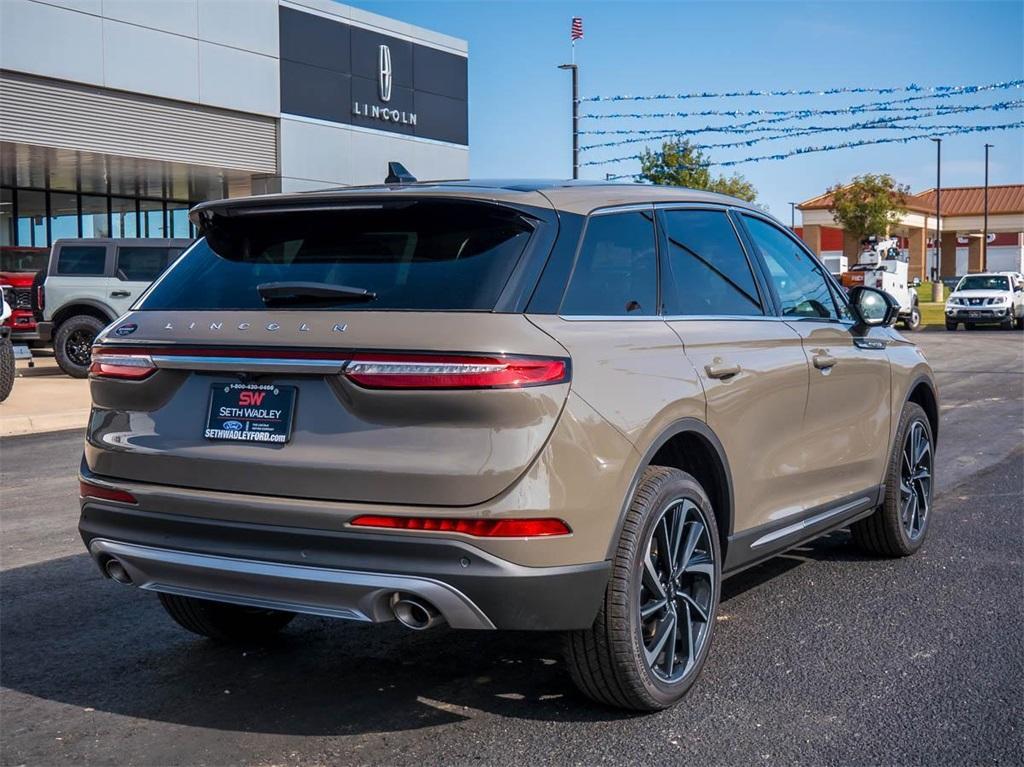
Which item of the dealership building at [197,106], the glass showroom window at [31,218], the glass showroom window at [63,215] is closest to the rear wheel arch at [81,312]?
the dealership building at [197,106]

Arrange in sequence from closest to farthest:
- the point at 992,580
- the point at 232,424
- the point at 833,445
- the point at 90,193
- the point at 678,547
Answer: the point at 232,424 → the point at 678,547 → the point at 833,445 → the point at 992,580 → the point at 90,193

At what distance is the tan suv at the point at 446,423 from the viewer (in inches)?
134

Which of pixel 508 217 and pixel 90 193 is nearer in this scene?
pixel 508 217

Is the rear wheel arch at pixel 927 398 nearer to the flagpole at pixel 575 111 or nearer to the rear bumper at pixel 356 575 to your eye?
the rear bumper at pixel 356 575

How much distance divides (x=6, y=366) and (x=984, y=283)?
30548 millimetres

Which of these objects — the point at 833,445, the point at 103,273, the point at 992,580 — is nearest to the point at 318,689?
the point at 833,445

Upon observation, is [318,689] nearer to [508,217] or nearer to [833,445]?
[508,217]

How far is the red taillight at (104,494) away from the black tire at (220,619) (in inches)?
27.9

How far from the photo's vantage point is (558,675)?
14.3ft

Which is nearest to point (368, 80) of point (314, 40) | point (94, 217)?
point (314, 40)

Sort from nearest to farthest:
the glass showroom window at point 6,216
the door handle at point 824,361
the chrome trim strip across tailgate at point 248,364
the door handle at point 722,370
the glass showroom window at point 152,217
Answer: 1. the chrome trim strip across tailgate at point 248,364
2. the door handle at point 722,370
3. the door handle at point 824,361
4. the glass showroom window at point 6,216
5. the glass showroom window at point 152,217

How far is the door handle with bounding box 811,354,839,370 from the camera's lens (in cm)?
513

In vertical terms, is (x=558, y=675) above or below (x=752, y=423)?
below

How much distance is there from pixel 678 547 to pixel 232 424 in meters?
1.54
